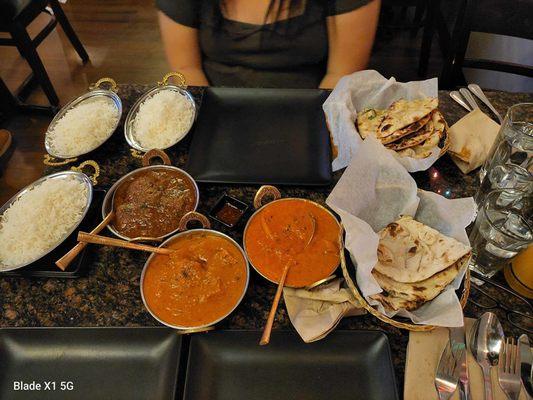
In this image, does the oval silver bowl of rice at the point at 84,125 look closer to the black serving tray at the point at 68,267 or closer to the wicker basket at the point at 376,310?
the black serving tray at the point at 68,267

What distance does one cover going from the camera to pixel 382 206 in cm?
140

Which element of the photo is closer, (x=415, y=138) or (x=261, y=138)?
(x=415, y=138)

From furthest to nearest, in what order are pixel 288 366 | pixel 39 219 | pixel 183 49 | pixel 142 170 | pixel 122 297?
pixel 183 49 → pixel 142 170 → pixel 39 219 → pixel 122 297 → pixel 288 366

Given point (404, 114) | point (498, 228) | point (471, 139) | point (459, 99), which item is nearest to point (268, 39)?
point (404, 114)

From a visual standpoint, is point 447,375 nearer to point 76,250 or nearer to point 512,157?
point 512,157

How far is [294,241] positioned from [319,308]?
24 centimetres

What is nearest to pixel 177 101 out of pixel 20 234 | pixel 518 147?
pixel 20 234

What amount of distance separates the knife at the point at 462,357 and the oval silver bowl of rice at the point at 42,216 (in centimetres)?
127

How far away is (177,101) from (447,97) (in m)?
1.24

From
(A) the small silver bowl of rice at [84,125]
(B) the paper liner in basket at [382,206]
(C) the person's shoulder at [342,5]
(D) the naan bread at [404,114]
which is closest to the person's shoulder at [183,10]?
(A) the small silver bowl of rice at [84,125]

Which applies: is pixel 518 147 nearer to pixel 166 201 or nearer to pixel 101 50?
pixel 166 201

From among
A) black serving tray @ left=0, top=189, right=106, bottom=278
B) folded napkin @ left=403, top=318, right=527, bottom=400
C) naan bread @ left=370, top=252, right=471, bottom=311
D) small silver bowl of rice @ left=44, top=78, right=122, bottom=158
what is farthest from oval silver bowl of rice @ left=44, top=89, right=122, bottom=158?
folded napkin @ left=403, top=318, right=527, bottom=400

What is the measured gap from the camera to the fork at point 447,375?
108 cm

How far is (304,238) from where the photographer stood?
139cm
